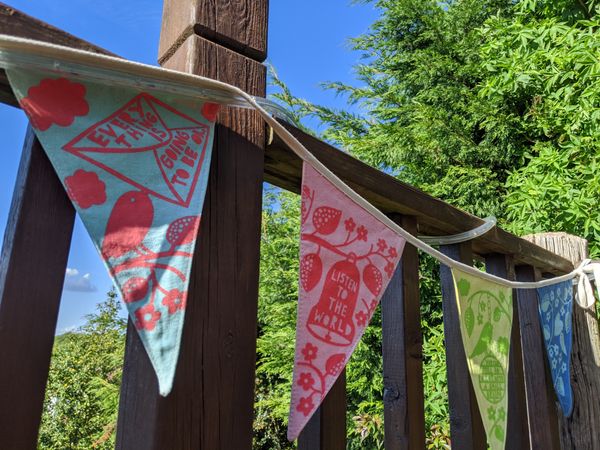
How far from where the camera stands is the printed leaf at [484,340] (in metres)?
1.22

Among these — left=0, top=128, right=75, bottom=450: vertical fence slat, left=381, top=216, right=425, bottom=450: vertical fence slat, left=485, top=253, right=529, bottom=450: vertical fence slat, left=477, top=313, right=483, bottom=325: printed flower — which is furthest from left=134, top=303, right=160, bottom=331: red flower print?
left=485, top=253, right=529, bottom=450: vertical fence slat

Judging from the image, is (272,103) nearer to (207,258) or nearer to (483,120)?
(207,258)

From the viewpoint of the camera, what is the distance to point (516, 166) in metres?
4.77

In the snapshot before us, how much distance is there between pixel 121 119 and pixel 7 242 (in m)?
0.21

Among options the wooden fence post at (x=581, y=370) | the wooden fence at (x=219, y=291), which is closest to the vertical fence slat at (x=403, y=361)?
the wooden fence at (x=219, y=291)

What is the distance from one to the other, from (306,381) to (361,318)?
174 mm

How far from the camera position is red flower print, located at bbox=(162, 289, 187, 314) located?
609mm

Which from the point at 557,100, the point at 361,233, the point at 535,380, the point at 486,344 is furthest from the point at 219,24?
the point at 557,100

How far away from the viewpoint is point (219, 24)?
844 millimetres

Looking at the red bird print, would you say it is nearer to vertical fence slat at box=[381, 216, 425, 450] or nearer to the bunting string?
the bunting string

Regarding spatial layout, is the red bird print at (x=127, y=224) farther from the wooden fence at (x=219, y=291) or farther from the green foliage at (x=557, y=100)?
the green foliage at (x=557, y=100)

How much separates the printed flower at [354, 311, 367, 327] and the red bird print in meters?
0.42

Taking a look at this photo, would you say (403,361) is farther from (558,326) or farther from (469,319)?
(558,326)

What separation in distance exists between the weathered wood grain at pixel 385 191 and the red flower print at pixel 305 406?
1.43 feet
